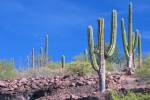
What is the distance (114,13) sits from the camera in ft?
105

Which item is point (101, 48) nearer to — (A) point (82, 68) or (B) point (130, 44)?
(B) point (130, 44)

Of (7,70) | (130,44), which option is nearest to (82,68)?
(130,44)

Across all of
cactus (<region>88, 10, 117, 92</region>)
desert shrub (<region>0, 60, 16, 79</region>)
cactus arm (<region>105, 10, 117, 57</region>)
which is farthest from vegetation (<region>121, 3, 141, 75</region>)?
desert shrub (<region>0, 60, 16, 79</region>)

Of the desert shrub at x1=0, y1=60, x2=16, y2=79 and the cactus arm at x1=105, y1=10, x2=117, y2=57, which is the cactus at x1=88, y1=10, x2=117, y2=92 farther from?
the desert shrub at x1=0, y1=60, x2=16, y2=79

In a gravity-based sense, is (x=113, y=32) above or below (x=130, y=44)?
below

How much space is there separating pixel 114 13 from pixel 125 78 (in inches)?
259

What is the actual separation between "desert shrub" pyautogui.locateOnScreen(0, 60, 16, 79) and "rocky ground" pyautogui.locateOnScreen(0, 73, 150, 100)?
7.74 meters

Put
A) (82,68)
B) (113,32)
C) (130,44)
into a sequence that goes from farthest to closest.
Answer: (82,68) < (130,44) < (113,32)

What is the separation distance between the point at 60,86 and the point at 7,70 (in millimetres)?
13123

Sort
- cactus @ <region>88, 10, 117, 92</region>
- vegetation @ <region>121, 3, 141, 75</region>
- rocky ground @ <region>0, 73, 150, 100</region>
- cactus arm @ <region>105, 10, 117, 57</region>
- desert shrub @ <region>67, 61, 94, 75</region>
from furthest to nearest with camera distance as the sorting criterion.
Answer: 1. desert shrub @ <region>67, 61, 94, 75</region>
2. vegetation @ <region>121, 3, 141, 75</region>
3. rocky ground @ <region>0, 73, 150, 100</region>
4. cactus arm @ <region>105, 10, 117, 57</region>
5. cactus @ <region>88, 10, 117, 92</region>

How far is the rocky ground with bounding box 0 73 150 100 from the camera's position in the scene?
35094 mm

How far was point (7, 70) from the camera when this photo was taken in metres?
50.7

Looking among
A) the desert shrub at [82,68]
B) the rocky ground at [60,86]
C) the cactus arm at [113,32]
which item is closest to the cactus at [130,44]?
the rocky ground at [60,86]

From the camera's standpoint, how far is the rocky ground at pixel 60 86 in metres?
35.1
